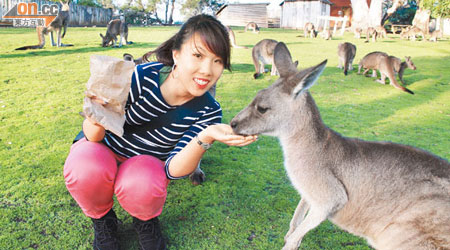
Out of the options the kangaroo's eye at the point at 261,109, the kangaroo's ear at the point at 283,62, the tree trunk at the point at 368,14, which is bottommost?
the kangaroo's eye at the point at 261,109

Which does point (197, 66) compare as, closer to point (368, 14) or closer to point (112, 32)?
point (112, 32)

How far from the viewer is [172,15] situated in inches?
1422

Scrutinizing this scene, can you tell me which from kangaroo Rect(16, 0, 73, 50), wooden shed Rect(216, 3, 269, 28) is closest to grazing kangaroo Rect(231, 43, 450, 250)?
kangaroo Rect(16, 0, 73, 50)

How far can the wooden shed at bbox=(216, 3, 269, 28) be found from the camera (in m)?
31.2

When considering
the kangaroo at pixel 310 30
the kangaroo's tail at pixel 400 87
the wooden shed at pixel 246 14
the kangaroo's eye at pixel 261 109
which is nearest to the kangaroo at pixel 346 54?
the kangaroo's tail at pixel 400 87

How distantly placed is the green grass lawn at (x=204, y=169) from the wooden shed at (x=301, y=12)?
77.3 feet

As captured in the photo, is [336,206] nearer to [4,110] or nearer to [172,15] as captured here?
[4,110]

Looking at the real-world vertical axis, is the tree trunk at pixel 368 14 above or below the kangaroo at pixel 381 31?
above

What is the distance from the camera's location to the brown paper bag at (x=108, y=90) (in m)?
1.57

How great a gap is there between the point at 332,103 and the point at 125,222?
160 inches

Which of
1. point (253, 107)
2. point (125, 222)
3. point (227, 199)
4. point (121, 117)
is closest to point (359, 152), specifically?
point (253, 107)

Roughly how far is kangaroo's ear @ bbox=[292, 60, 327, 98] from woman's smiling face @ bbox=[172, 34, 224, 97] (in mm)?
482

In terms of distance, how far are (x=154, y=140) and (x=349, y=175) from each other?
1245 millimetres

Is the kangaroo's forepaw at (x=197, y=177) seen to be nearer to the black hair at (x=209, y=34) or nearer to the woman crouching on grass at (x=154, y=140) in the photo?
the woman crouching on grass at (x=154, y=140)
